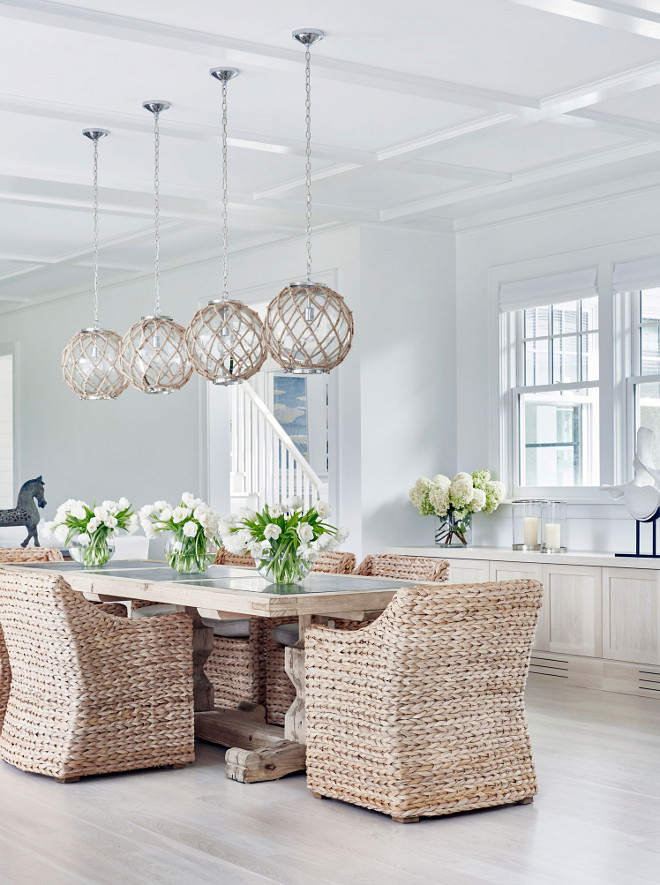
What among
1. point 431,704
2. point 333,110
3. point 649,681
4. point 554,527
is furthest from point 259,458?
point 431,704

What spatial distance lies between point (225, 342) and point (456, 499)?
2650 millimetres

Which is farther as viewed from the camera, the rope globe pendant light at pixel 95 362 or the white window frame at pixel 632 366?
the white window frame at pixel 632 366

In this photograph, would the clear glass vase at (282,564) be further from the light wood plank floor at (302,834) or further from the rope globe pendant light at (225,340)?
the rope globe pendant light at (225,340)

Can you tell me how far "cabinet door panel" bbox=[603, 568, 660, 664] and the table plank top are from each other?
1.84 m

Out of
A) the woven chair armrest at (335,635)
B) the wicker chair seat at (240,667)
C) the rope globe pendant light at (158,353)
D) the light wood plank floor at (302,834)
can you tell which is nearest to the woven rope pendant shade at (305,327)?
the rope globe pendant light at (158,353)

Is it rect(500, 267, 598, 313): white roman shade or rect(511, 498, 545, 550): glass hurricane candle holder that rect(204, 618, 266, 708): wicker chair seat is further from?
rect(500, 267, 598, 313): white roman shade

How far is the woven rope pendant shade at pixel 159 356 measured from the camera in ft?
17.0

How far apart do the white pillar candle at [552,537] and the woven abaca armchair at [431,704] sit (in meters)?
2.75

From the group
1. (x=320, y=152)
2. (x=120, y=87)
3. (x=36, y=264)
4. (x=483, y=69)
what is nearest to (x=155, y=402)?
(x=36, y=264)

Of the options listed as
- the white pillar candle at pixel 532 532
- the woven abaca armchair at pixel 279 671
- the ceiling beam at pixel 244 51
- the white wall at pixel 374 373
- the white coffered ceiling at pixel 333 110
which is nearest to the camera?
the ceiling beam at pixel 244 51

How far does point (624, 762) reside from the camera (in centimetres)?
453

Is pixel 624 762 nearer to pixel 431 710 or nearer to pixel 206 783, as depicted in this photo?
pixel 431 710

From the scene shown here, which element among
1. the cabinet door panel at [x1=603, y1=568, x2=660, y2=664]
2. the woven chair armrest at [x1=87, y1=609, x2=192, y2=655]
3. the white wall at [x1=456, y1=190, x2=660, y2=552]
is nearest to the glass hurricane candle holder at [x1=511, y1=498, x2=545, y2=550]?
the white wall at [x1=456, y1=190, x2=660, y2=552]

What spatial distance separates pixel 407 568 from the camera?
16.5 ft
